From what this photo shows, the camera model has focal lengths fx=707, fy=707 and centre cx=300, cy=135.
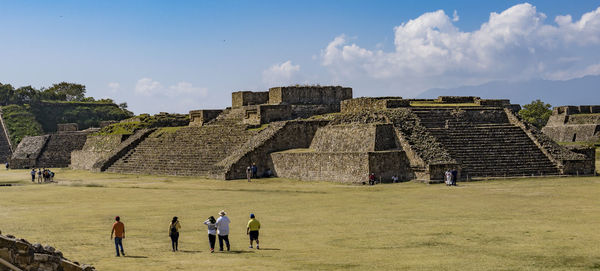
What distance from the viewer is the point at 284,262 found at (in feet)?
49.3

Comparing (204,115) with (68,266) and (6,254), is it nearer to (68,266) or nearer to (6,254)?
(68,266)

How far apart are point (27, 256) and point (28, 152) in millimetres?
54465

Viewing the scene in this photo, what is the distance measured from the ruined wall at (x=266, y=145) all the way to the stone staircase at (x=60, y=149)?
26.2 meters

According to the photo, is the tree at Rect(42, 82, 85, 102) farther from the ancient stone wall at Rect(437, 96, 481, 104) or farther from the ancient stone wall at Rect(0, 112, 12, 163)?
the ancient stone wall at Rect(437, 96, 481, 104)

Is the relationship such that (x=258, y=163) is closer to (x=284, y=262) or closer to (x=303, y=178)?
(x=303, y=178)

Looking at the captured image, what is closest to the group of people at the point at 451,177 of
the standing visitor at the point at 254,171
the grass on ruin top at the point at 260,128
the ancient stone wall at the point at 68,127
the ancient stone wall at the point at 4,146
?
the standing visitor at the point at 254,171

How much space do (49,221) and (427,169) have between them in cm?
1727

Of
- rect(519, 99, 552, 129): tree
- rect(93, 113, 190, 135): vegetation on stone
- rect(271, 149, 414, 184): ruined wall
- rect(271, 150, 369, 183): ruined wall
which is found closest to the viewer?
rect(271, 149, 414, 184): ruined wall

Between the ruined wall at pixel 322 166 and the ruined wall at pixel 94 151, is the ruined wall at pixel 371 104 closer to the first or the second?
the ruined wall at pixel 322 166

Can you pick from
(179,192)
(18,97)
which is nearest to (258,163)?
(179,192)

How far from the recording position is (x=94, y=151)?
56.3 metres

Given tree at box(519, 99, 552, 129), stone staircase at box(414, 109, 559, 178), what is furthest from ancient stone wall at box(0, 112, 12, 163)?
tree at box(519, 99, 552, 129)

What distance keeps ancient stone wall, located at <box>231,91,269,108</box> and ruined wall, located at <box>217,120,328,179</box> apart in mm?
10001

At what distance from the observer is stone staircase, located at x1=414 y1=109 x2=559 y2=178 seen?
112 ft
